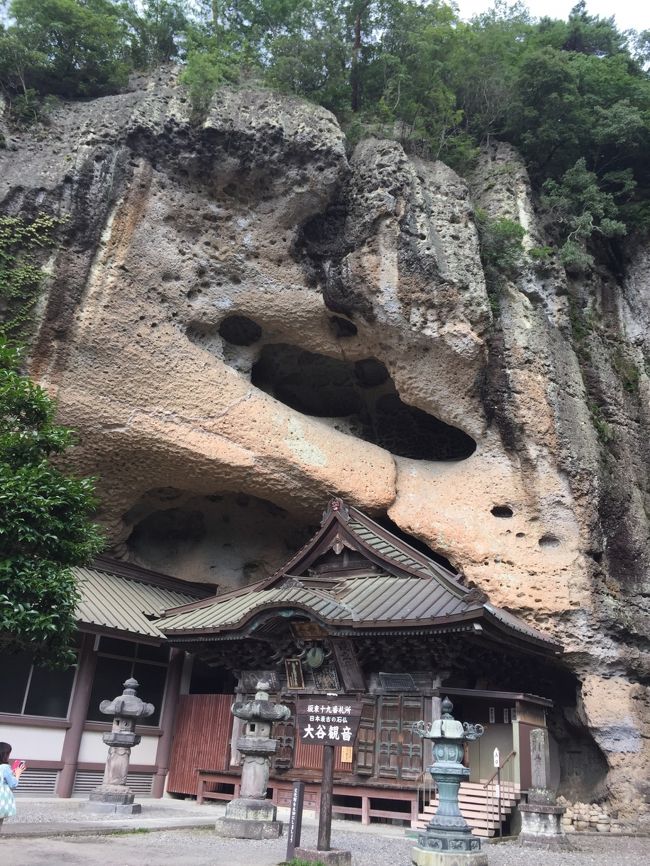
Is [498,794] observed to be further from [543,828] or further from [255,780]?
[255,780]

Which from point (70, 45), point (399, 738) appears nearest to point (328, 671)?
point (399, 738)

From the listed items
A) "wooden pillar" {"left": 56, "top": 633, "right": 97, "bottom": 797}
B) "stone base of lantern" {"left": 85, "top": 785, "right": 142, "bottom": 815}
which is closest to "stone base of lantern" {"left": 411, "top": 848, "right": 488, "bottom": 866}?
"stone base of lantern" {"left": 85, "top": 785, "right": 142, "bottom": 815}

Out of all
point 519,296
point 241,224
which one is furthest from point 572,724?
point 241,224

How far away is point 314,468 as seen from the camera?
1281 centimetres

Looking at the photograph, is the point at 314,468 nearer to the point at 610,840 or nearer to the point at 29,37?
the point at 610,840

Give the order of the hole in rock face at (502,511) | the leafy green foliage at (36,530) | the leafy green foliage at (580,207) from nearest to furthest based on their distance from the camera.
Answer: the leafy green foliage at (36,530)
the hole in rock face at (502,511)
the leafy green foliage at (580,207)

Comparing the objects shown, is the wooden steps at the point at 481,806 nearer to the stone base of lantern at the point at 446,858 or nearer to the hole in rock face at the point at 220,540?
the stone base of lantern at the point at 446,858

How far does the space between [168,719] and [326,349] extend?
8.05 m

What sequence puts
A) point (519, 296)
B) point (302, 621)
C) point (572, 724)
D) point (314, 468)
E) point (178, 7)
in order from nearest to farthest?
point (302, 621), point (572, 724), point (314, 468), point (519, 296), point (178, 7)

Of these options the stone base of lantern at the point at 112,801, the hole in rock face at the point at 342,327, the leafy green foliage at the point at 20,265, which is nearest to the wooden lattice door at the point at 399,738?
the stone base of lantern at the point at 112,801

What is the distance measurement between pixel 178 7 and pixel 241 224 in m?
6.32

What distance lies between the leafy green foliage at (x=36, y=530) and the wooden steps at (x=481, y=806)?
5.55 m

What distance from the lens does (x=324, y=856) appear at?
6.04 m

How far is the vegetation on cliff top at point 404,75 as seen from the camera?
1417 cm
